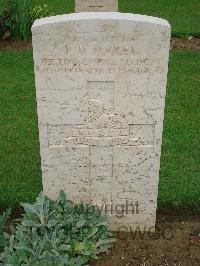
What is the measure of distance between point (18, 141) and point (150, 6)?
7120 millimetres

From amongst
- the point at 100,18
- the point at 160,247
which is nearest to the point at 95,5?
the point at 100,18

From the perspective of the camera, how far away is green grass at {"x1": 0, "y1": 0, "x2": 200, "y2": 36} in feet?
33.4

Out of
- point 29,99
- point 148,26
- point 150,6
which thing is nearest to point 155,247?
point 148,26

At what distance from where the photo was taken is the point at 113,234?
4219 millimetres

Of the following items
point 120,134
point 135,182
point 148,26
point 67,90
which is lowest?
point 135,182

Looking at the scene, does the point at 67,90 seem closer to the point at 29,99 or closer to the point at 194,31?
the point at 29,99

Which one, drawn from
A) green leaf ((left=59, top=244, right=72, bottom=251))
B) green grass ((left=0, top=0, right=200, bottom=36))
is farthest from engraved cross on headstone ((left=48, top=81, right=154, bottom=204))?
green grass ((left=0, top=0, right=200, bottom=36))

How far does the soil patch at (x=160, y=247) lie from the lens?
3959mm

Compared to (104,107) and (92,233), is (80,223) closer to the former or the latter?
(92,233)

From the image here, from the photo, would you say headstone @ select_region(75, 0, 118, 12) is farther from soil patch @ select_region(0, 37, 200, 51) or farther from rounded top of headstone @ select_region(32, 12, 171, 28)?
rounded top of headstone @ select_region(32, 12, 171, 28)

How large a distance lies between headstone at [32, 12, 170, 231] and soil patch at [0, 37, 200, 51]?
5.75 m

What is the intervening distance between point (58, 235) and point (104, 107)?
1004 millimetres

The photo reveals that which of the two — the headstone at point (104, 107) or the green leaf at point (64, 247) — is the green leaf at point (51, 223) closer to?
the green leaf at point (64, 247)

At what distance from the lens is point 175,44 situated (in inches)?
373
